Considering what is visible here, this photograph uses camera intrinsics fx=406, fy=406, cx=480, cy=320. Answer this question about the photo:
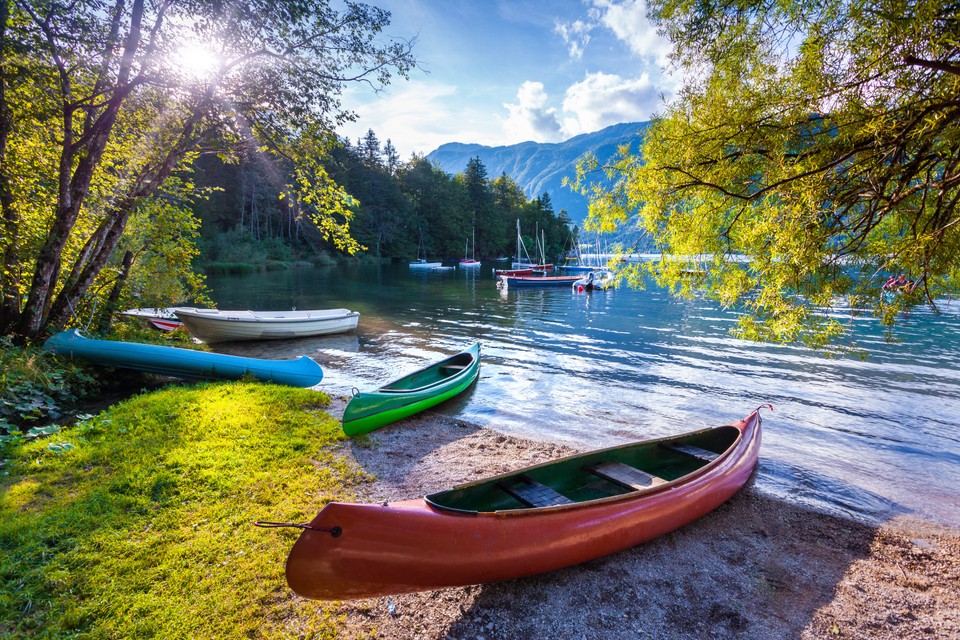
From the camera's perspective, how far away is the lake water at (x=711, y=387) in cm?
708

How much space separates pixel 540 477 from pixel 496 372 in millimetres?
8147

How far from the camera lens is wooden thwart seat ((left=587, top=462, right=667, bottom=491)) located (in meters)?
5.03

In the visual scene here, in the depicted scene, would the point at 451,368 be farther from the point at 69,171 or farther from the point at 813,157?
the point at 69,171

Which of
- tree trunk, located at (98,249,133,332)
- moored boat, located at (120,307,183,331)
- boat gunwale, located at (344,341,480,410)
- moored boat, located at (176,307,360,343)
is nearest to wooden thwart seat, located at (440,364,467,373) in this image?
boat gunwale, located at (344,341,480,410)

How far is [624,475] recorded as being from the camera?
17.3 ft

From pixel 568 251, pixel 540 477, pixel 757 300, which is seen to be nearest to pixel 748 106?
pixel 757 300

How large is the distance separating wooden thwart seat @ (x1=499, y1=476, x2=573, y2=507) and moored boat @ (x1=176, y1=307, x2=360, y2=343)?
13267mm

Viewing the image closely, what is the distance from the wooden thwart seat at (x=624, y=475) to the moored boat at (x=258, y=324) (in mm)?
13663

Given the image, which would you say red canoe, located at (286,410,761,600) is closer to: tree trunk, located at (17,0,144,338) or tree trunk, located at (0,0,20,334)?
tree trunk, located at (17,0,144,338)

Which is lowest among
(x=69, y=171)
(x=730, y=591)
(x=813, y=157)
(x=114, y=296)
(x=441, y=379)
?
(x=730, y=591)

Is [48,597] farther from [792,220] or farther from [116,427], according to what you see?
[792,220]

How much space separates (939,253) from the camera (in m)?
4.80

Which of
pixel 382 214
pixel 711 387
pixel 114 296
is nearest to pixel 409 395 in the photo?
pixel 711 387

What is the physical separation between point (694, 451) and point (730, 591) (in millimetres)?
2322
